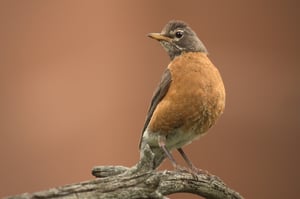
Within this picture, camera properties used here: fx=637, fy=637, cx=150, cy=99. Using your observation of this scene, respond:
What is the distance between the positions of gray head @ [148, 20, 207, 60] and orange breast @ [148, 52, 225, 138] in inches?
10.1

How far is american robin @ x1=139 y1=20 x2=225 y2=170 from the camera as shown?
3.36 m

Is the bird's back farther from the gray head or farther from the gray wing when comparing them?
the gray head

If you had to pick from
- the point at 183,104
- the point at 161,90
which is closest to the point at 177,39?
the point at 161,90

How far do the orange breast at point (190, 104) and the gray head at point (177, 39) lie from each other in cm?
26

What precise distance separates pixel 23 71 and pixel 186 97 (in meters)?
1.95

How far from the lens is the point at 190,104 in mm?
3355

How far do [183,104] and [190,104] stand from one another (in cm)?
4

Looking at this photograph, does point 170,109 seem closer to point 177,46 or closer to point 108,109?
point 177,46

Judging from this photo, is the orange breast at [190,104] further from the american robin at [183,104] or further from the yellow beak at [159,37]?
the yellow beak at [159,37]

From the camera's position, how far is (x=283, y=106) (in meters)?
4.94

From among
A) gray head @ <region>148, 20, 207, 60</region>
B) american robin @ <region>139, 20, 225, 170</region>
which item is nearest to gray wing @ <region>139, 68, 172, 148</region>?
american robin @ <region>139, 20, 225, 170</region>

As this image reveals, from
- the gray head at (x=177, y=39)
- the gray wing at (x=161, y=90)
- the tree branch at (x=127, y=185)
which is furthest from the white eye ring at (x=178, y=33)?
the tree branch at (x=127, y=185)

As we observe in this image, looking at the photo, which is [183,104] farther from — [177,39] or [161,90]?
[177,39]

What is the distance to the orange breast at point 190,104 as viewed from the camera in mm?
3357
